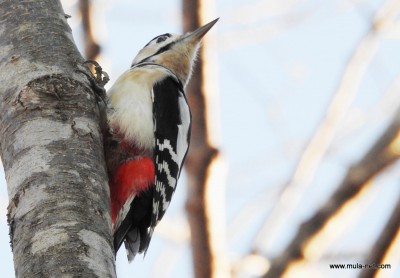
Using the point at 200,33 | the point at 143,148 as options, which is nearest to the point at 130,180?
the point at 143,148

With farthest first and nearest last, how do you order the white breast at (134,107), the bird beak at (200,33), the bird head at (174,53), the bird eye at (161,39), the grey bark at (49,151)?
the bird eye at (161,39) < the bird head at (174,53) < the bird beak at (200,33) < the white breast at (134,107) < the grey bark at (49,151)

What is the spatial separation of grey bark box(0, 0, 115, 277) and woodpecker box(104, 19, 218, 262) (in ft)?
2.37

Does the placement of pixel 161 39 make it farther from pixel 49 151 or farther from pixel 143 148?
pixel 49 151

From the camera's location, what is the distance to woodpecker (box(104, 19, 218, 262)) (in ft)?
10.2

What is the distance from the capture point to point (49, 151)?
199 cm

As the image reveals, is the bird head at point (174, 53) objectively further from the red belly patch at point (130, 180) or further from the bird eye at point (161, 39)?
the red belly patch at point (130, 180)

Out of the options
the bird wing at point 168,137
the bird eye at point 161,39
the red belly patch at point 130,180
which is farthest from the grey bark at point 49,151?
the bird eye at point 161,39

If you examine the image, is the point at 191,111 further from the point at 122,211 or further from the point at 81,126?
the point at 81,126

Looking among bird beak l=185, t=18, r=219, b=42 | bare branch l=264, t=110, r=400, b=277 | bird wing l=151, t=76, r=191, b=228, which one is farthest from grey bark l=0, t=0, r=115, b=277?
bird beak l=185, t=18, r=219, b=42

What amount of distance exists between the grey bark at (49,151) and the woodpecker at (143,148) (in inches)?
28.5

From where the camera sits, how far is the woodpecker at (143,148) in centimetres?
310

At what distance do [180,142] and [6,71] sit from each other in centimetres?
139

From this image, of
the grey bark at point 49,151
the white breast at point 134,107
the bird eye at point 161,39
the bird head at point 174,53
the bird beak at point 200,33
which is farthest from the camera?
the bird eye at point 161,39

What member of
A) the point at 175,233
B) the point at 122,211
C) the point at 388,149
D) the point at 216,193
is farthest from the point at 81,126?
the point at 175,233
